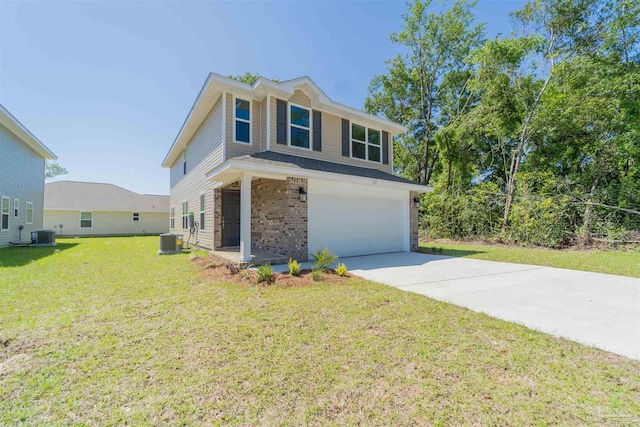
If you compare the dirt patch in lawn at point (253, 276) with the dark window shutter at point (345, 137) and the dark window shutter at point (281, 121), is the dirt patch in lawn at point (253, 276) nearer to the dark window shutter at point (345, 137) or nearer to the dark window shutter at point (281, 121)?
the dark window shutter at point (281, 121)

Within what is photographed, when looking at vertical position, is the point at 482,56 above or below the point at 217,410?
above

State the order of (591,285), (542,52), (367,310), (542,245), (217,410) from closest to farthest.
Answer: (217,410) → (367,310) → (591,285) → (542,245) → (542,52)

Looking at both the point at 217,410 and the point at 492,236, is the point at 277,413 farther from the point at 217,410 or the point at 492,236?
the point at 492,236

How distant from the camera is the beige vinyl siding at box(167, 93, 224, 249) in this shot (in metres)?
9.27

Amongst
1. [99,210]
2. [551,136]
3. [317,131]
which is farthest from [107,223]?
[551,136]

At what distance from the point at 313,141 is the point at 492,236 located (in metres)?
10.3

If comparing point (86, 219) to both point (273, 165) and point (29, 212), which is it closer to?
point (29, 212)

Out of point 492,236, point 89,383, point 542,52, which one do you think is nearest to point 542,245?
point 492,236

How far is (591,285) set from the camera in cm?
524

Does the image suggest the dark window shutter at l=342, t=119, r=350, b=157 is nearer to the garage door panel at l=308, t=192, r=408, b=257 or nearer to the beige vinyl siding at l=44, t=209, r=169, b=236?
the garage door panel at l=308, t=192, r=408, b=257

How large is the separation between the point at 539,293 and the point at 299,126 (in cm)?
798

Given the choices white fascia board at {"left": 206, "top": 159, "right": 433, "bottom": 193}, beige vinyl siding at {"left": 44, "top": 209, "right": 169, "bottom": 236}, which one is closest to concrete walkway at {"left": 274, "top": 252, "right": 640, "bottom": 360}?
white fascia board at {"left": 206, "top": 159, "right": 433, "bottom": 193}

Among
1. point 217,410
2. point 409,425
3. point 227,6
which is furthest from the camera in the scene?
point 227,6

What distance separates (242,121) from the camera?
29.2ft
